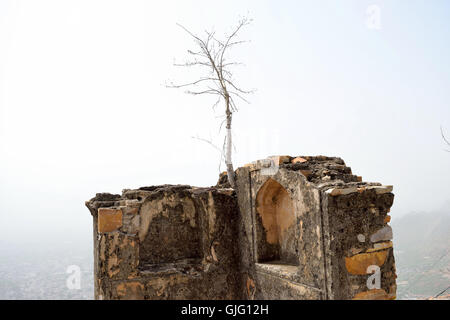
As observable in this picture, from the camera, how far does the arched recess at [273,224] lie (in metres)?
5.07

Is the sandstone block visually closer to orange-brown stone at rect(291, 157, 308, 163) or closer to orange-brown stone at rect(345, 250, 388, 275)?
orange-brown stone at rect(345, 250, 388, 275)

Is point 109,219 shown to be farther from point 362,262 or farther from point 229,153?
point 362,262

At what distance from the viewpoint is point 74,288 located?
509 cm

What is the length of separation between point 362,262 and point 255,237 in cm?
174

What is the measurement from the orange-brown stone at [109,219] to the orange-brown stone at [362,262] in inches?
123

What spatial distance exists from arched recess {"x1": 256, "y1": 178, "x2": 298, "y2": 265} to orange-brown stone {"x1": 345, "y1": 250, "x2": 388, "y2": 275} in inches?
51.1

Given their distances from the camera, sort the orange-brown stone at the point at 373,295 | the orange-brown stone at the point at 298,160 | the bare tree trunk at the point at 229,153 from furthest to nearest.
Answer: the bare tree trunk at the point at 229,153
the orange-brown stone at the point at 298,160
the orange-brown stone at the point at 373,295

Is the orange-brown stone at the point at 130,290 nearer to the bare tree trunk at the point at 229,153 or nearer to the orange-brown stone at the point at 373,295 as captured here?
the bare tree trunk at the point at 229,153

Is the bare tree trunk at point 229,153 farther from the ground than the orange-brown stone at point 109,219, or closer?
farther from the ground

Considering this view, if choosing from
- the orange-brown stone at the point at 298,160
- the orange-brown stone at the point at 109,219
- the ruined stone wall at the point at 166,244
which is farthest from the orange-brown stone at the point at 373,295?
the orange-brown stone at the point at 109,219

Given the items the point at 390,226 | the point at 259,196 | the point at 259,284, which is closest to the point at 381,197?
the point at 390,226

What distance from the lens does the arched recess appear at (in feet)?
16.6

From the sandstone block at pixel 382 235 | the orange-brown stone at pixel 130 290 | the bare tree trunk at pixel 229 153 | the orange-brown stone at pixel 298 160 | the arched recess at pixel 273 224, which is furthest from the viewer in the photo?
the bare tree trunk at pixel 229 153
